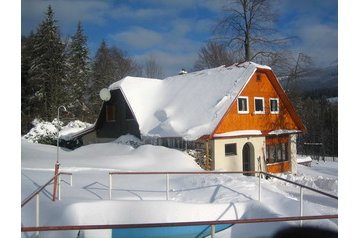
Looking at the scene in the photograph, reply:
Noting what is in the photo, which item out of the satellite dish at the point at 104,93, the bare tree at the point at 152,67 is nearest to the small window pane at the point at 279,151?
the bare tree at the point at 152,67

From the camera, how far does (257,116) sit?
5734 millimetres

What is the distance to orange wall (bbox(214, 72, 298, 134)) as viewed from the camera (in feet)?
17.8

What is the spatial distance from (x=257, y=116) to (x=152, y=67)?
3009 mm

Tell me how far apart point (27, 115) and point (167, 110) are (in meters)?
3.90

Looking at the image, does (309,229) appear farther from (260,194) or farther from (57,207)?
(57,207)

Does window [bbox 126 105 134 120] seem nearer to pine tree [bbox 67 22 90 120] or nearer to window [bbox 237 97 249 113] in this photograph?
window [bbox 237 97 249 113]

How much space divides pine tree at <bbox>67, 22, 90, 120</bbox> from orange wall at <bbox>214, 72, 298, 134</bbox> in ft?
9.83

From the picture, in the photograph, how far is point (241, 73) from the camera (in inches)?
233

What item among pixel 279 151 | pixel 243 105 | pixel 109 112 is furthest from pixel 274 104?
pixel 109 112

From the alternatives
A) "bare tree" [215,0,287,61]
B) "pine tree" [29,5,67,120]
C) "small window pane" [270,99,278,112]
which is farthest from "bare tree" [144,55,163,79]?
"small window pane" [270,99,278,112]

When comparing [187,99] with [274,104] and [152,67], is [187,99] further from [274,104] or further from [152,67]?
[152,67]

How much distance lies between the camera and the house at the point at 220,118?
204 inches
